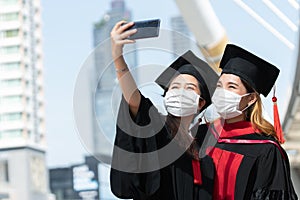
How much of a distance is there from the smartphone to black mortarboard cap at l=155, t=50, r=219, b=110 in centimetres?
25

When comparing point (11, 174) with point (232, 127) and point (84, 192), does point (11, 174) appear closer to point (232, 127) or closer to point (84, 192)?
point (84, 192)

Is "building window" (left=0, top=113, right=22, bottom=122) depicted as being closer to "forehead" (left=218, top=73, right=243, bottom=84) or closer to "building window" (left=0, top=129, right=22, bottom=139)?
"building window" (left=0, top=129, right=22, bottom=139)

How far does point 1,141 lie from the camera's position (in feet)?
201

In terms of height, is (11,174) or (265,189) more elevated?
(265,189)

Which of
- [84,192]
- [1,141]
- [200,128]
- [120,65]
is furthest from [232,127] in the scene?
[1,141]

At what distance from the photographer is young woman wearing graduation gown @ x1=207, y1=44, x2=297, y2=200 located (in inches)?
110

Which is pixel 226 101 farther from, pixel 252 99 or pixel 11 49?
pixel 11 49

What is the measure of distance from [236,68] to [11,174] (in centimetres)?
6008

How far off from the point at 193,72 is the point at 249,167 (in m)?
0.35

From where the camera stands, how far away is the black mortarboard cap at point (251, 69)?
293 centimetres

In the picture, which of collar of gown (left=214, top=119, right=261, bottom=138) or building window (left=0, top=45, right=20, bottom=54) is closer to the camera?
collar of gown (left=214, top=119, right=261, bottom=138)

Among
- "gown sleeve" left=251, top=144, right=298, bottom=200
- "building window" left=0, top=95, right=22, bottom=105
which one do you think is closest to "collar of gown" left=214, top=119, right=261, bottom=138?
"gown sleeve" left=251, top=144, right=298, bottom=200

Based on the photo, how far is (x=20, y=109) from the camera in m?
60.2

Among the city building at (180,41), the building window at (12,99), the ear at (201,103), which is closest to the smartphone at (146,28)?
the city building at (180,41)
